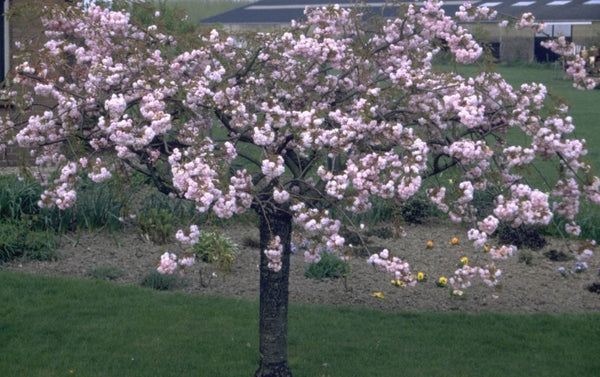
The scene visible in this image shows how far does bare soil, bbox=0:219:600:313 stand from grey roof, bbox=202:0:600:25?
3026cm

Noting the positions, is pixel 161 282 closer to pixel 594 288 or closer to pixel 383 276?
pixel 383 276

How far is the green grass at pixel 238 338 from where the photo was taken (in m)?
5.31

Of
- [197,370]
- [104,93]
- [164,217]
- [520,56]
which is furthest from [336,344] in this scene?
[520,56]

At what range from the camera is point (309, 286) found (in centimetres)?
709

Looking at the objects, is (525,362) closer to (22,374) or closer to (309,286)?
(309,286)

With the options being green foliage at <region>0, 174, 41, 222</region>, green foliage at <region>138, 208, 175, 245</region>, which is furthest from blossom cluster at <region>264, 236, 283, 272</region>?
green foliage at <region>0, 174, 41, 222</region>

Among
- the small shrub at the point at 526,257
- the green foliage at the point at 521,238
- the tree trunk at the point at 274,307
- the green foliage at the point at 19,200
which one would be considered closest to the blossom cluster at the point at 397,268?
the tree trunk at the point at 274,307

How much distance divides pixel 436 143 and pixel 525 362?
193cm

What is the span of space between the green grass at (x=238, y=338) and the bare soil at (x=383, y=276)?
366mm

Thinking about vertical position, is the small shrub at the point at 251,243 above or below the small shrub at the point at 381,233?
below

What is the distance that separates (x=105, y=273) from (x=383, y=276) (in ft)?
8.10

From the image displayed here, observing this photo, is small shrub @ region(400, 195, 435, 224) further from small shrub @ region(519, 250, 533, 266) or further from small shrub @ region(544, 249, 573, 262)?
small shrub @ region(544, 249, 573, 262)

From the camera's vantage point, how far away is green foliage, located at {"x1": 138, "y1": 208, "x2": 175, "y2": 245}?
7.92 m

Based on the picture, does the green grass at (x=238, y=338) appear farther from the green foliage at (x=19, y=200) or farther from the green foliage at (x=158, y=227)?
the green foliage at (x=19, y=200)
